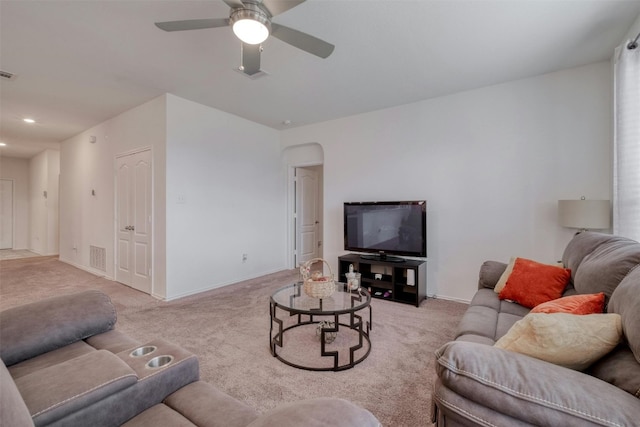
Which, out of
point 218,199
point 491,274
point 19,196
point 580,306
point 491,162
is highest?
point 491,162

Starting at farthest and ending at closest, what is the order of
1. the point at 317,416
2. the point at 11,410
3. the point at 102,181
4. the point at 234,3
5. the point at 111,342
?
the point at 102,181 < the point at 234,3 < the point at 111,342 < the point at 317,416 < the point at 11,410

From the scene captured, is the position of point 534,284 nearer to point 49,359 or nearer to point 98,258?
point 49,359

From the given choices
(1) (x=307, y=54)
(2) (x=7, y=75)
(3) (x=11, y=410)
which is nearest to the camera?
(3) (x=11, y=410)

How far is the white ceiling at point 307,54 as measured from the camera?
6.82 ft

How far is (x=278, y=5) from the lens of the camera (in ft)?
5.25

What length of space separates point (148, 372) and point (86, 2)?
2.52m

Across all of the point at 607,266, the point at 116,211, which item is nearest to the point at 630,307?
the point at 607,266

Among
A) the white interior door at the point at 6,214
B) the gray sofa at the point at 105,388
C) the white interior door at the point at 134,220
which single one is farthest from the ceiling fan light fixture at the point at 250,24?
the white interior door at the point at 6,214

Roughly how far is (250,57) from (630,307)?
2410 millimetres

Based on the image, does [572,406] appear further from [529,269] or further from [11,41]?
[11,41]

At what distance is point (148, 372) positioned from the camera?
105 cm

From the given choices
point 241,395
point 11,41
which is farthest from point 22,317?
point 11,41

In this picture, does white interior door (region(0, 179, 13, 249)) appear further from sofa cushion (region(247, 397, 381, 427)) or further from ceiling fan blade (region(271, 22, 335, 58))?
sofa cushion (region(247, 397, 381, 427))

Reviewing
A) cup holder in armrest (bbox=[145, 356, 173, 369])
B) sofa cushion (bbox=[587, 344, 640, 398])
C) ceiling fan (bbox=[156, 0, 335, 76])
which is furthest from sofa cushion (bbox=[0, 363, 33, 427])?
ceiling fan (bbox=[156, 0, 335, 76])
